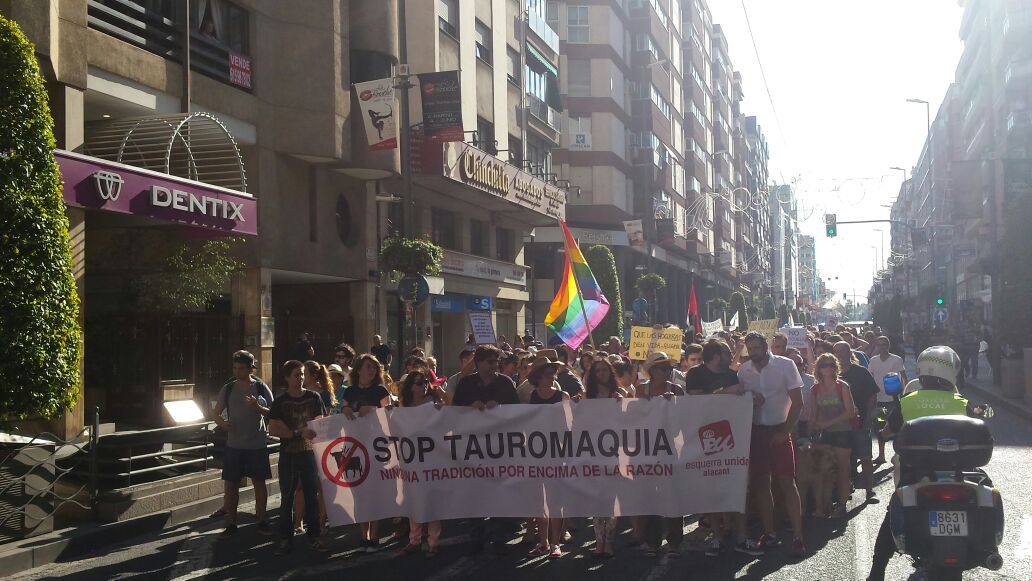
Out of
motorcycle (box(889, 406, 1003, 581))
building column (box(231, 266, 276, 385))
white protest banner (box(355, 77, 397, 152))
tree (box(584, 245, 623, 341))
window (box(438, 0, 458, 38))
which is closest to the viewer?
motorcycle (box(889, 406, 1003, 581))

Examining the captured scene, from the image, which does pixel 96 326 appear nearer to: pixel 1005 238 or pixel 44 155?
pixel 44 155

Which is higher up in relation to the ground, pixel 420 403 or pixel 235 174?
pixel 235 174

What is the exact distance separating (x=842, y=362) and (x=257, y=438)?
670 cm

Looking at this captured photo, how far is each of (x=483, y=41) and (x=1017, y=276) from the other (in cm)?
1724

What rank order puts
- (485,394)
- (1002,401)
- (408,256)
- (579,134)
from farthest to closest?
(579,134) → (1002,401) → (408,256) → (485,394)

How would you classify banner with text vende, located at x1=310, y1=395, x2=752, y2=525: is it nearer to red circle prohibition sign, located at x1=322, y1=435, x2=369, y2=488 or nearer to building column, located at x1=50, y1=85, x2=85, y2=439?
red circle prohibition sign, located at x1=322, y1=435, x2=369, y2=488

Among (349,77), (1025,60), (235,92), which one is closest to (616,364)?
(235,92)

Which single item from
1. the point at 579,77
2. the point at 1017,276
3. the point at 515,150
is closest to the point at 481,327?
the point at 515,150

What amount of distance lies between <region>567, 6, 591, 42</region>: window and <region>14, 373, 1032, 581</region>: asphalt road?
43004 mm

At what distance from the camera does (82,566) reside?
361 inches

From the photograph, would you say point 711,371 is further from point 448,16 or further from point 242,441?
point 448,16

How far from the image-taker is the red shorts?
9328 mm

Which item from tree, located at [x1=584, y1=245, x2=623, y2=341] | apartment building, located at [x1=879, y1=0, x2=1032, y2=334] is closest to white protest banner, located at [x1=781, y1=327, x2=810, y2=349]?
apartment building, located at [x1=879, y1=0, x2=1032, y2=334]

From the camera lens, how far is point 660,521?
9.17 metres
